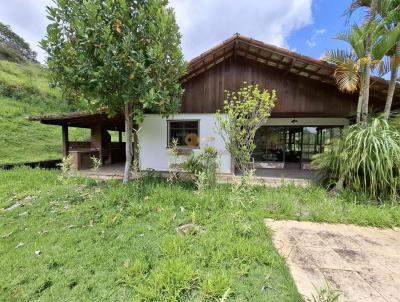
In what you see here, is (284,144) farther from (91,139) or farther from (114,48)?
(91,139)

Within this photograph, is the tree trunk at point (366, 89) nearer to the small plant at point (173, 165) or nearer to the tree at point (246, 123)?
the tree at point (246, 123)

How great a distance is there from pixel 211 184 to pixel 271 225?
2205mm

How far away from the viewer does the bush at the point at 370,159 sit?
5031mm

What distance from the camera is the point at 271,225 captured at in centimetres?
429

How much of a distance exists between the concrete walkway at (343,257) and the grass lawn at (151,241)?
0.83 feet

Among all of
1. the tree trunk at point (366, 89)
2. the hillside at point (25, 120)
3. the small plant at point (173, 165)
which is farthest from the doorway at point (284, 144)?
the hillside at point (25, 120)

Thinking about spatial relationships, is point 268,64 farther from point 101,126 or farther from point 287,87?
point 101,126

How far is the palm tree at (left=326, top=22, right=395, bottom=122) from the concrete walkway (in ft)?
11.4

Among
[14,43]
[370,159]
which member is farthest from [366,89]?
[14,43]

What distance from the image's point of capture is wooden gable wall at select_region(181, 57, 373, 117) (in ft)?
24.7

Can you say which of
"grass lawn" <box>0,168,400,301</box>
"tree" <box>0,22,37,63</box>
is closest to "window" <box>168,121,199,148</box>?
"grass lawn" <box>0,168,400,301</box>

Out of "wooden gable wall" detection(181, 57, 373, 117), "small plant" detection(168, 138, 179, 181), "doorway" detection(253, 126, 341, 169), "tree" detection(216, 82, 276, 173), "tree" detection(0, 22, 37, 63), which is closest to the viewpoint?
"tree" detection(216, 82, 276, 173)

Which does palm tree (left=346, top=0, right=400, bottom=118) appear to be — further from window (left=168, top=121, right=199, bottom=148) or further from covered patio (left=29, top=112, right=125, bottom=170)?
covered patio (left=29, top=112, right=125, bottom=170)

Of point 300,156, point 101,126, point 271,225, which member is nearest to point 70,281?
point 271,225
